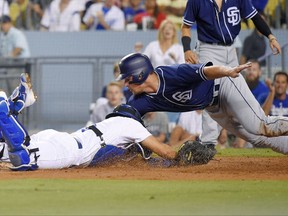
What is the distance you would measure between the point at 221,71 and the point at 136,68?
38.5 inches

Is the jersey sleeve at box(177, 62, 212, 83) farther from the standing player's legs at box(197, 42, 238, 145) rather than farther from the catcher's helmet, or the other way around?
the standing player's legs at box(197, 42, 238, 145)

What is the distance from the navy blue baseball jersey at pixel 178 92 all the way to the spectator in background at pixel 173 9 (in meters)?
7.56

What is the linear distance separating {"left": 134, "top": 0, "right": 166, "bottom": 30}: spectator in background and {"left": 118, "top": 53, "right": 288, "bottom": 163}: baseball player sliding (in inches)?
293

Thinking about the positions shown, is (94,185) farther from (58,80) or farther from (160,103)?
(58,80)

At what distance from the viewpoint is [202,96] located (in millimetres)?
9188

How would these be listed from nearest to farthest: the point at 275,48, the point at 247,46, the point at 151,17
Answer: the point at 275,48 → the point at 247,46 → the point at 151,17

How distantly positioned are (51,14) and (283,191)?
1079 centimetres

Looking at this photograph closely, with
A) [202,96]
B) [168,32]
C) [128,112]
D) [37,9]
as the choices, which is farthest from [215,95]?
[37,9]

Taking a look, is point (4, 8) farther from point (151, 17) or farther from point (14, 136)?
point (14, 136)

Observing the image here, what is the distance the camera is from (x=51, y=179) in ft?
26.2

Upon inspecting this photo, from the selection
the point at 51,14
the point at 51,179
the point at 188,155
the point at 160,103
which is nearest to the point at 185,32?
the point at 160,103

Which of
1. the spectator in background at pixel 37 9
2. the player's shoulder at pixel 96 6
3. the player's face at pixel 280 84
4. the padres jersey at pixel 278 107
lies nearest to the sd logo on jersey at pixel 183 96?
the player's face at pixel 280 84

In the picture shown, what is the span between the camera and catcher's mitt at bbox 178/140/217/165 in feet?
28.8

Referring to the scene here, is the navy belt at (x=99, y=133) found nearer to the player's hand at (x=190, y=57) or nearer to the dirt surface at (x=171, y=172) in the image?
the dirt surface at (x=171, y=172)
